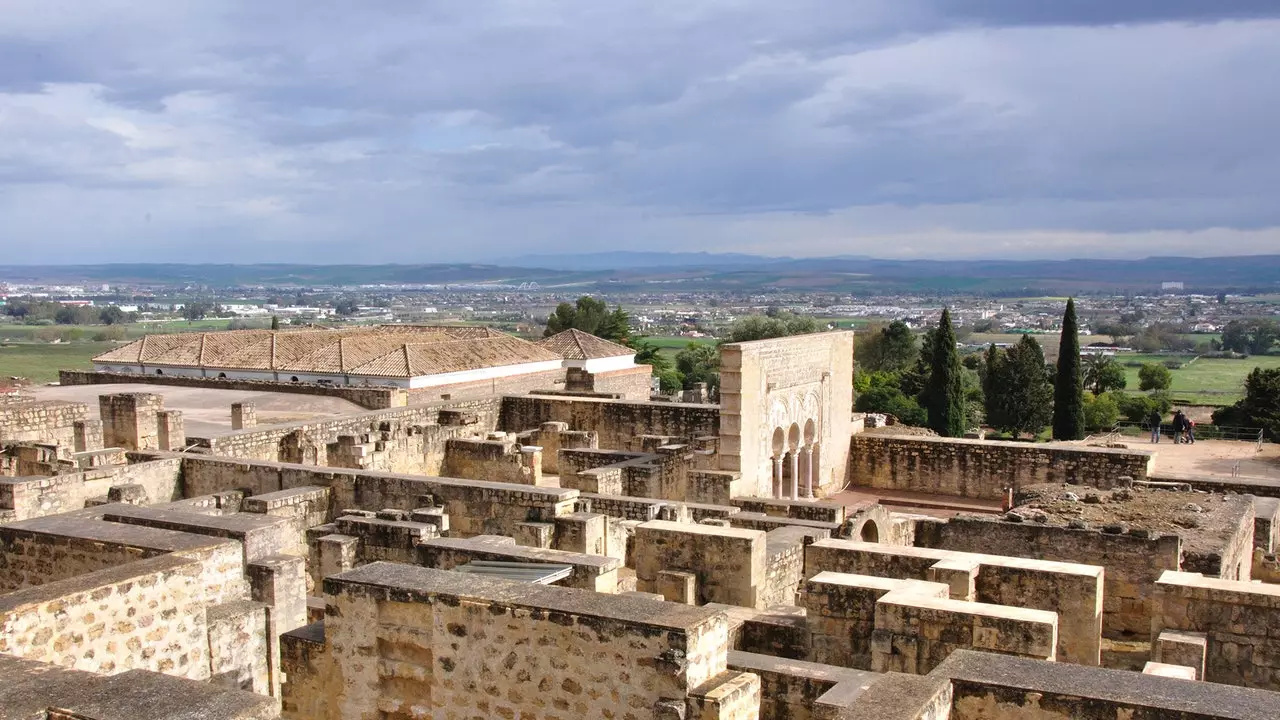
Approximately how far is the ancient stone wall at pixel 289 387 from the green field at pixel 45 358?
32.6 meters

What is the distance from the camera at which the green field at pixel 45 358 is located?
237 ft

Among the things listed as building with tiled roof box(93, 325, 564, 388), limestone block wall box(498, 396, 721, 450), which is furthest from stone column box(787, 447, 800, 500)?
building with tiled roof box(93, 325, 564, 388)

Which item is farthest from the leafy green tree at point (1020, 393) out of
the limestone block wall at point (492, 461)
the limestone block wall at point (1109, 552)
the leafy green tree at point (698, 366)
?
the limestone block wall at point (1109, 552)

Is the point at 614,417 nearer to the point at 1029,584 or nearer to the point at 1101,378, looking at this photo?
the point at 1029,584

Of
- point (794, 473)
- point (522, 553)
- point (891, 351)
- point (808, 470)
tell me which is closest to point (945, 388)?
point (808, 470)

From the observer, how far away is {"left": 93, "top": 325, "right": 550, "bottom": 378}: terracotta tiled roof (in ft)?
128

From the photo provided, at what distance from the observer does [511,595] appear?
6.75 m

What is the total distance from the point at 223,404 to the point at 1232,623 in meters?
22.8

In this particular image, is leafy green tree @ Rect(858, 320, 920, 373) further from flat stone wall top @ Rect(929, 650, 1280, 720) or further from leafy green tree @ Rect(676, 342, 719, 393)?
flat stone wall top @ Rect(929, 650, 1280, 720)

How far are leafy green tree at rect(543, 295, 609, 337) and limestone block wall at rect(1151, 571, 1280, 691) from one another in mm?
59909

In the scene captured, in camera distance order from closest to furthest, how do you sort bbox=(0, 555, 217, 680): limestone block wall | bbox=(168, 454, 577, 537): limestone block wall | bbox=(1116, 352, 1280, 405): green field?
bbox=(0, 555, 217, 680): limestone block wall → bbox=(168, 454, 577, 537): limestone block wall → bbox=(1116, 352, 1280, 405): green field

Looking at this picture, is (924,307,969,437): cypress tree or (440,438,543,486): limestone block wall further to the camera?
(924,307,969,437): cypress tree

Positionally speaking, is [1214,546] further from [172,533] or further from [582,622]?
[172,533]

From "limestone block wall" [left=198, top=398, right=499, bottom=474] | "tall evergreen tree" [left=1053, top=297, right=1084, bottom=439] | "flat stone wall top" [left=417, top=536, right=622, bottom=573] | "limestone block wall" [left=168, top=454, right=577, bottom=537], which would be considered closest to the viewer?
"flat stone wall top" [left=417, top=536, right=622, bottom=573]
